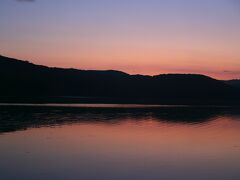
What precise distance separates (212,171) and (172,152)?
3775 millimetres

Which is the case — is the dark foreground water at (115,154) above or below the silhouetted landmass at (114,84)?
below

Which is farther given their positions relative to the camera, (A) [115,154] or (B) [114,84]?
(B) [114,84]

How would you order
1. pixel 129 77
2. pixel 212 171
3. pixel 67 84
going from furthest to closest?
1. pixel 129 77
2. pixel 67 84
3. pixel 212 171

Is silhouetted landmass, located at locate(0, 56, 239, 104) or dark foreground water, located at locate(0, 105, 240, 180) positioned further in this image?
silhouetted landmass, located at locate(0, 56, 239, 104)

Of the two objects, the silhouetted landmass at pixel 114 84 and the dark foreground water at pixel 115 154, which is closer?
the dark foreground water at pixel 115 154

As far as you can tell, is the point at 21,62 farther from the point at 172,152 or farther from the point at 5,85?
the point at 172,152

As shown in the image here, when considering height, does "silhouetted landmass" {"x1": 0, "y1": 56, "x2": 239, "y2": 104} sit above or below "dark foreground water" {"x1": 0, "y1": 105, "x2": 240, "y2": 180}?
above

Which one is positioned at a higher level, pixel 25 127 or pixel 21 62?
pixel 21 62

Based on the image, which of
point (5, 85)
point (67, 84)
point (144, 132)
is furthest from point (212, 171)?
point (67, 84)

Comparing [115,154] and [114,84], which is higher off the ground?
[114,84]

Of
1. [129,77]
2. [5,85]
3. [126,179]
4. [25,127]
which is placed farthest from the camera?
[129,77]

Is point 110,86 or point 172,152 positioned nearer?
point 172,152

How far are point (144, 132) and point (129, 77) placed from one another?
128903mm

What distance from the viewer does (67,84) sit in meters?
133
